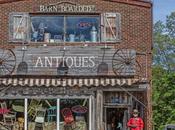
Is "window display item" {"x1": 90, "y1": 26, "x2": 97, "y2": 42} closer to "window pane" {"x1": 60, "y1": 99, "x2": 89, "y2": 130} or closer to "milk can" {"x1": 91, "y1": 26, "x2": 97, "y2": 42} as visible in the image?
"milk can" {"x1": 91, "y1": 26, "x2": 97, "y2": 42}

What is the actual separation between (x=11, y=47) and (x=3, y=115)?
3196mm

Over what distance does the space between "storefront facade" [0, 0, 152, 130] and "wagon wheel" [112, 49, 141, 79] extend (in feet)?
0.04

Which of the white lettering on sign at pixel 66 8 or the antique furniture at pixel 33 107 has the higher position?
the white lettering on sign at pixel 66 8

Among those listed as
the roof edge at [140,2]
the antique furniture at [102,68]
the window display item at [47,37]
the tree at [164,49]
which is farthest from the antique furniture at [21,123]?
the tree at [164,49]

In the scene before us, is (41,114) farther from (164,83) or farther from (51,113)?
(164,83)

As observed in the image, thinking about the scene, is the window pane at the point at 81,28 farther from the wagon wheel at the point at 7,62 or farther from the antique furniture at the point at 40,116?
the antique furniture at the point at 40,116

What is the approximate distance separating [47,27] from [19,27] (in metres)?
1.29

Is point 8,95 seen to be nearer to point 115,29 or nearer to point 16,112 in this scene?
point 16,112

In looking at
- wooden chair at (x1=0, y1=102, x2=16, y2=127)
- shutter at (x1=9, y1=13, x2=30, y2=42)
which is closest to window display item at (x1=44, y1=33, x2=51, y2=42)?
shutter at (x1=9, y1=13, x2=30, y2=42)

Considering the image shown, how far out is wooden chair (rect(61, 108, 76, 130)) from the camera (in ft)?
89.6

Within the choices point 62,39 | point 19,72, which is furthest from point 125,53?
point 19,72

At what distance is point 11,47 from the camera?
92.8 feet

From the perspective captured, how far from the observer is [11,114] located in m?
27.3

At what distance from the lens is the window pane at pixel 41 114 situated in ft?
89.6
